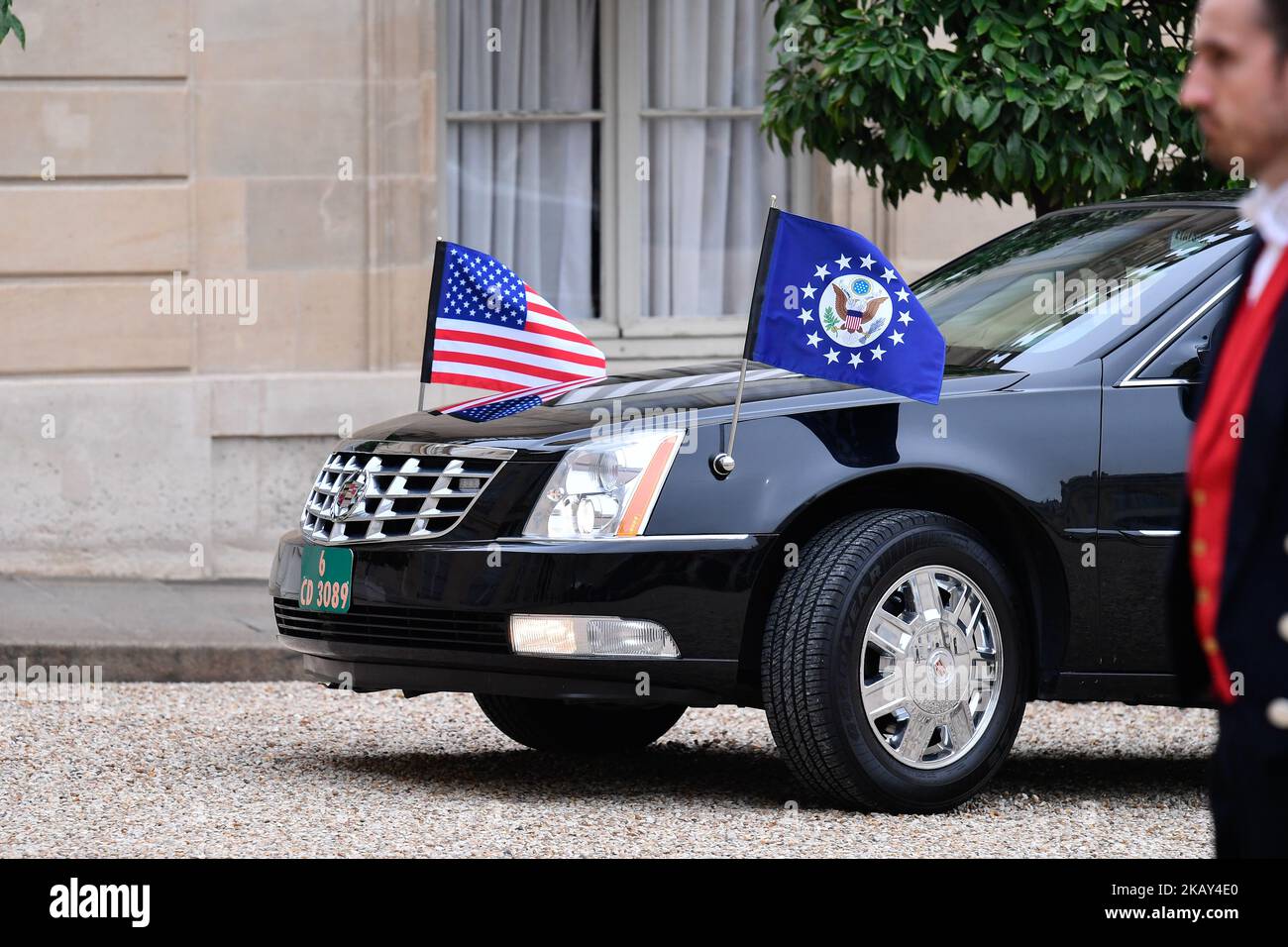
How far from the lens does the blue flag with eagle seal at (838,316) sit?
5.30 meters

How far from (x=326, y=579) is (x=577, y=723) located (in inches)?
44.9

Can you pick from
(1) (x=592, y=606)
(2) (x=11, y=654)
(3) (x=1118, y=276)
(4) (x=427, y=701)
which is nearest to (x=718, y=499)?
(1) (x=592, y=606)

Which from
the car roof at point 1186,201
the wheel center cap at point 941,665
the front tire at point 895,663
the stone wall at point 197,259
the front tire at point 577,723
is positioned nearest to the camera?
the front tire at point 895,663

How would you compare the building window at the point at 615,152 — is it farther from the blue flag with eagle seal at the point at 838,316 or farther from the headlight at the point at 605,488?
the headlight at the point at 605,488

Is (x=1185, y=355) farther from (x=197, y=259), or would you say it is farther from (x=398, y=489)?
(x=197, y=259)

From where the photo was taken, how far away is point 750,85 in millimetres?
11914

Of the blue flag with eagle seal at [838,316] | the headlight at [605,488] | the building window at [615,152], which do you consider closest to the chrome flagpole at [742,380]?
the blue flag with eagle seal at [838,316]

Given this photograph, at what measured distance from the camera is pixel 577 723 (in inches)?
250

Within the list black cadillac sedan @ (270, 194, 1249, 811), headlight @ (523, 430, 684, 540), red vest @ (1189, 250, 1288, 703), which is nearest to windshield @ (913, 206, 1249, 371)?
black cadillac sedan @ (270, 194, 1249, 811)

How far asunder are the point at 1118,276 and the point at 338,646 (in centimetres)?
237

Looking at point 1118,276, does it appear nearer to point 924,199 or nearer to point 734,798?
point 734,798

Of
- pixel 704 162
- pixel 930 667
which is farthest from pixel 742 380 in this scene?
pixel 704 162

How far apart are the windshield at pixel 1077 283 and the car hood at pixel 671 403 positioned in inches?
7.8
